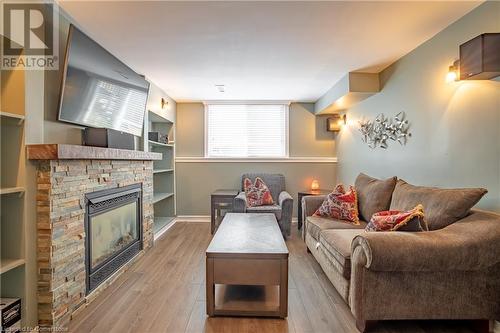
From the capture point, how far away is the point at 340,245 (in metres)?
2.25

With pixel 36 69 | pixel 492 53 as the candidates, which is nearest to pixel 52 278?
pixel 36 69

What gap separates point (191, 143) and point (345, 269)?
3.78 meters

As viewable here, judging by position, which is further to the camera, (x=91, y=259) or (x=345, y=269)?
(x=91, y=259)

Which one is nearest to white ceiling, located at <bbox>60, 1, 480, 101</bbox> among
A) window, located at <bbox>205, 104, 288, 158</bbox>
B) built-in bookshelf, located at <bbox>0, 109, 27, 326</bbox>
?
built-in bookshelf, located at <bbox>0, 109, 27, 326</bbox>

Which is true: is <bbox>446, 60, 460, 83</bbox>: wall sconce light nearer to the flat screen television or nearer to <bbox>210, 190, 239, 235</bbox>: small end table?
the flat screen television

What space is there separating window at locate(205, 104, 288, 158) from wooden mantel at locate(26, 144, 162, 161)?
95.6 inches

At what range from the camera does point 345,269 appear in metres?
2.08

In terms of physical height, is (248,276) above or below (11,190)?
below

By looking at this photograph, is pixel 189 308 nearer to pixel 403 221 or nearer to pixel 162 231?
pixel 403 221

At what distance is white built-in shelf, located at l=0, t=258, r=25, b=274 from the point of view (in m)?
1.64

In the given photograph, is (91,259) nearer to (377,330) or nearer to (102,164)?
(102,164)

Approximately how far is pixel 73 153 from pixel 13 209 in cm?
49

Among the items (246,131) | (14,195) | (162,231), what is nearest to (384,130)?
(246,131)

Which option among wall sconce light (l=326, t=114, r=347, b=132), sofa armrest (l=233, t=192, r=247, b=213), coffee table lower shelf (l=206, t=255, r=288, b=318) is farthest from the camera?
wall sconce light (l=326, t=114, r=347, b=132)
